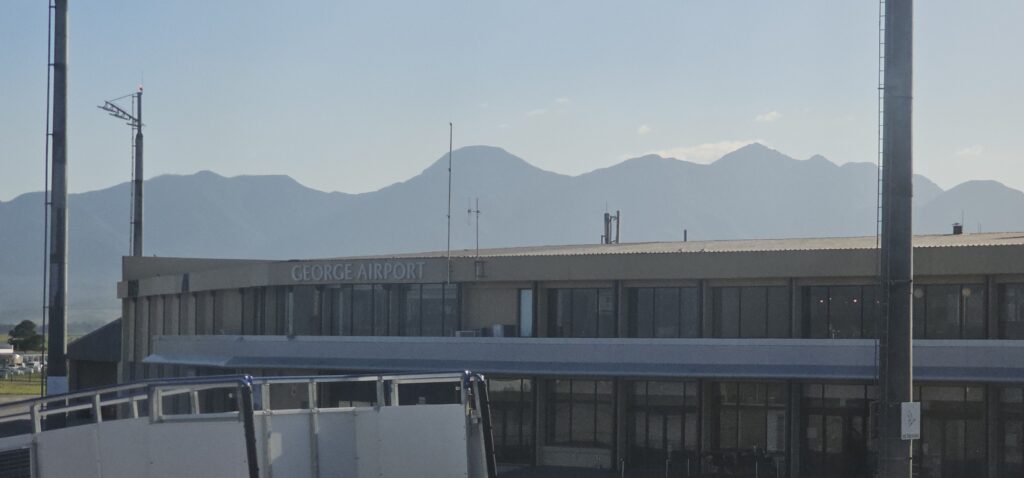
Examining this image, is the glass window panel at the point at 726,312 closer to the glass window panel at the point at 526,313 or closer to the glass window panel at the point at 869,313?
the glass window panel at the point at 869,313

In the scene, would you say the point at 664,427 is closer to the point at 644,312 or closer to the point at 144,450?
the point at 644,312

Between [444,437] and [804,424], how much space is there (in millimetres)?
25321

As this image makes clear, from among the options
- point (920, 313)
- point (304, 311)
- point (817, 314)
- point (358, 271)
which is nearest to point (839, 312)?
point (817, 314)

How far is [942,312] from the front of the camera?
3669 centimetres

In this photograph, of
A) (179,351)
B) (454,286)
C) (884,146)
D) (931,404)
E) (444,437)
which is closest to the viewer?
(444,437)

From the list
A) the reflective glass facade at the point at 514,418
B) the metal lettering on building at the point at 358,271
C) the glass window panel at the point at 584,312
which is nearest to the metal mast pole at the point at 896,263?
the glass window panel at the point at 584,312

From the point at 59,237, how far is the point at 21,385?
64397 mm

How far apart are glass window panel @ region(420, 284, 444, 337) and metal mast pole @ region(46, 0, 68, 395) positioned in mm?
12249

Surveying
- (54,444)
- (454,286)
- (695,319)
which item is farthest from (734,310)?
(54,444)

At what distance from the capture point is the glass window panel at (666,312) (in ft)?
134

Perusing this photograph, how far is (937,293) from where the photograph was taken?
1446 inches

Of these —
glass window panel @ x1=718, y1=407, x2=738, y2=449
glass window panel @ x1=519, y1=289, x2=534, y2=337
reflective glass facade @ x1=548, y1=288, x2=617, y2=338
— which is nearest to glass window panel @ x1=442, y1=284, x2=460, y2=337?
glass window panel @ x1=519, y1=289, x2=534, y2=337

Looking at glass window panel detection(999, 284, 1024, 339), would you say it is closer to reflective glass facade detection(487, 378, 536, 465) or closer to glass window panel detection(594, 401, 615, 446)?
glass window panel detection(594, 401, 615, 446)

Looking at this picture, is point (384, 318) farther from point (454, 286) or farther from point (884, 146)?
point (884, 146)
